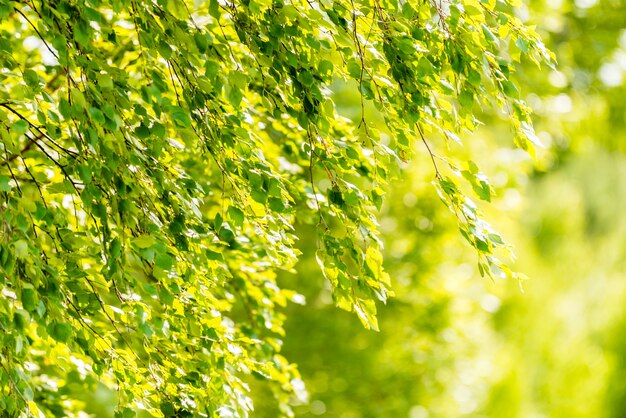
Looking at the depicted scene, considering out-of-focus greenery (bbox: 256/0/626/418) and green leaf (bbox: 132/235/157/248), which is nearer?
green leaf (bbox: 132/235/157/248)

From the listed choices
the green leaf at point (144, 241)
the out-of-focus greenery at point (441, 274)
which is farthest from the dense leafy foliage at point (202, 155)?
the out-of-focus greenery at point (441, 274)

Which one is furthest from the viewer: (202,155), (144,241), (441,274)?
(441,274)

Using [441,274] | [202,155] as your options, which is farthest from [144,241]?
[441,274]

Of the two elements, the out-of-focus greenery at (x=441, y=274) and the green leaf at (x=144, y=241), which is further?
the out-of-focus greenery at (x=441, y=274)

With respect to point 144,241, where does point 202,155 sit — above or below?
above

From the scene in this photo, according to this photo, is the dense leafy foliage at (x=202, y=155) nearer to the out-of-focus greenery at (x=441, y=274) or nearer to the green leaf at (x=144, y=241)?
the green leaf at (x=144, y=241)

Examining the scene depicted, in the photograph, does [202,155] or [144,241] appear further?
[202,155]

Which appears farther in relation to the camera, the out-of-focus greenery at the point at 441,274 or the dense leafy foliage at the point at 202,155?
the out-of-focus greenery at the point at 441,274

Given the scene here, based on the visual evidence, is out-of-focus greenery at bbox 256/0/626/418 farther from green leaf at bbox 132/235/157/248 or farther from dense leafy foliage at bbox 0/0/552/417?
green leaf at bbox 132/235/157/248

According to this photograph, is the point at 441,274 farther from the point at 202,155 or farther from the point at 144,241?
the point at 144,241

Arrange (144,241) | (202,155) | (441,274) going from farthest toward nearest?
1. (441,274)
2. (202,155)
3. (144,241)

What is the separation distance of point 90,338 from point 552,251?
20287 mm

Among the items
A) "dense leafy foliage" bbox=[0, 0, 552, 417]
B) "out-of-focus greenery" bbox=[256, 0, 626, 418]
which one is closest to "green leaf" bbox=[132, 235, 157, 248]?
"dense leafy foliage" bbox=[0, 0, 552, 417]

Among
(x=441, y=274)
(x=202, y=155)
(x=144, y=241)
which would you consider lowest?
(x=441, y=274)
